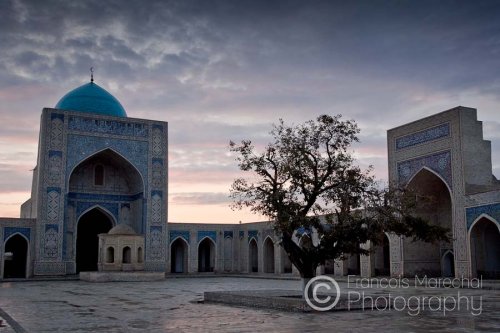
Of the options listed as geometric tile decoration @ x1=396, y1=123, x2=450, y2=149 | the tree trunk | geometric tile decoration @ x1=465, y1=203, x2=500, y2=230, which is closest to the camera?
the tree trunk

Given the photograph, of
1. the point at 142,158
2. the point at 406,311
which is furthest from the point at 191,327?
the point at 142,158

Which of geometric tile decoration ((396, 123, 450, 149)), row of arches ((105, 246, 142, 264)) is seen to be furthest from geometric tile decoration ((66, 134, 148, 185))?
geometric tile decoration ((396, 123, 450, 149))

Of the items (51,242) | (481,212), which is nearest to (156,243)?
(51,242)

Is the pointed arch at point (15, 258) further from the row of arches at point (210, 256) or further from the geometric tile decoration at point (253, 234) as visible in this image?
the geometric tile decoration at point (253, 234)

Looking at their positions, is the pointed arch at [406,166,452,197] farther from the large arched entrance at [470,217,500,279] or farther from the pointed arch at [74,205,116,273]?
the pointed arch at [74,205,116,273]

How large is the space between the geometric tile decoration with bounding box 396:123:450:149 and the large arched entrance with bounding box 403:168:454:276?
1079mm

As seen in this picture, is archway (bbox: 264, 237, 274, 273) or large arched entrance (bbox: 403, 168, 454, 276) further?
archway (bbox: 264, 237, 274, 273)

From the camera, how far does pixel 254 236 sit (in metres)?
28.3

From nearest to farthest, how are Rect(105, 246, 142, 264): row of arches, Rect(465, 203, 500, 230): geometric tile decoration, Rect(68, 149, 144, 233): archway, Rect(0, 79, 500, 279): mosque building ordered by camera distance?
Rect(465, 203, 500, 230): geometric tile decoration, Rect(0, 79, 500, 279): mosque building, Rect(105, 246, 142, 264): row of arches, Rect(68, 149, 144, 233): archway

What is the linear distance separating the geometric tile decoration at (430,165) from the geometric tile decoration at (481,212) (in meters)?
1.28

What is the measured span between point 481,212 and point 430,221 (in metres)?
3.50

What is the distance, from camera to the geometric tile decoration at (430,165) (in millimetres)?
18750

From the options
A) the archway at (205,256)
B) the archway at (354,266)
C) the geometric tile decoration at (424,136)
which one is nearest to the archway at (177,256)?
the archway at (205,256)

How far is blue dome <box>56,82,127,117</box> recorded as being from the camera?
1033 inches
